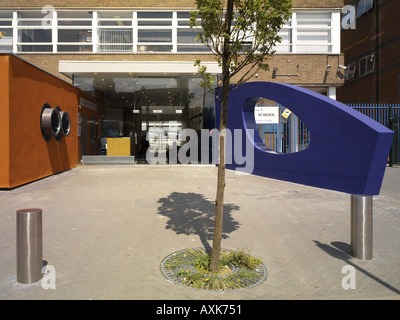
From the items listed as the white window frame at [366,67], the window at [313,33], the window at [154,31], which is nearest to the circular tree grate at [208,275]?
the window at [154,31]

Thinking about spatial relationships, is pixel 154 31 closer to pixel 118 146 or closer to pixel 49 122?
pixel 118 146

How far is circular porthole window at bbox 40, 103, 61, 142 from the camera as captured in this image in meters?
10.4

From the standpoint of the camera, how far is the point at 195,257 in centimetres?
418

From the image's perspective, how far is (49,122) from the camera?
10453mm

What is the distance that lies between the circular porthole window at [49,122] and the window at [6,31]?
8.26 meters

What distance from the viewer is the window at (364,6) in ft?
71.3

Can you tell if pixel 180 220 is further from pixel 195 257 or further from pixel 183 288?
pixel 183 288

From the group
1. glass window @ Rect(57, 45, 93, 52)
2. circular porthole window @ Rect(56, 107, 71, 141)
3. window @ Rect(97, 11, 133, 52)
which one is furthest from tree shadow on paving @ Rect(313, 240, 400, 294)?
glass window @ Rect(57, 45, 93, 52)

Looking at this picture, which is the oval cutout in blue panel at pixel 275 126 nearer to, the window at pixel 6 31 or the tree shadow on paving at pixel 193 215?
the tree shadow on paving at pixel 193 215

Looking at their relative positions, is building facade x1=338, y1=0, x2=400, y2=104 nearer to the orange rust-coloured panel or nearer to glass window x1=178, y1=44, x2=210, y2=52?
glass window x1=178, y1=44, x2=210, y2=52

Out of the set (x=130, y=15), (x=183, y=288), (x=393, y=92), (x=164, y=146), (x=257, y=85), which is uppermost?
(x=130, y=15)

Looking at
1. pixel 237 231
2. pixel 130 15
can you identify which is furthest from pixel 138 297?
pixel 130 15

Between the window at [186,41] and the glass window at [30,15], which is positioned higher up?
the glass window at [30,15]

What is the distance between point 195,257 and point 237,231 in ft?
4.70
